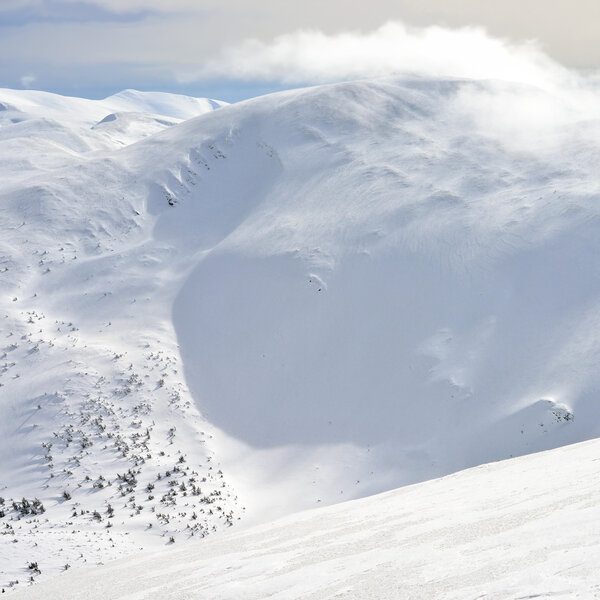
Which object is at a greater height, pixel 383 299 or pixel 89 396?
pixel 383 299

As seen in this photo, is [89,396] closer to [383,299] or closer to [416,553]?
[383,299]

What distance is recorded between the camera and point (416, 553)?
7.86 meters

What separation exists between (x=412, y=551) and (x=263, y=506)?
43.6 feet

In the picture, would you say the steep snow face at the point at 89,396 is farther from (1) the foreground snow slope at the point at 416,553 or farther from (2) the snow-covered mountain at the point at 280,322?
(1) the foreground snow slope at the point at 416,553

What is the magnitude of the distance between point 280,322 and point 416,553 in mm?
23326

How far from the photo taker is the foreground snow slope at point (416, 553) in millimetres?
6344

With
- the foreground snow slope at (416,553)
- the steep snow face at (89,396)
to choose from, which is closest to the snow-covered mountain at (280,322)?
the steep snow face at (89,396)

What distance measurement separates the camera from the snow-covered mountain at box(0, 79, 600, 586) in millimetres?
21578

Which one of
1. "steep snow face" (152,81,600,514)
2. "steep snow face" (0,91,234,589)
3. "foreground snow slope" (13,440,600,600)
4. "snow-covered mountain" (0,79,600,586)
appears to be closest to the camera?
"foreground snow slope" (13,440,600,600)

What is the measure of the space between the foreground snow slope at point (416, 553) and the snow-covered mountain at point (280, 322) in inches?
231

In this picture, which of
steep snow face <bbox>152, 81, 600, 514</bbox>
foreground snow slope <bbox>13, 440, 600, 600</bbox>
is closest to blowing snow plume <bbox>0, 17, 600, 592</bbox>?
steep snow face <bbox>152, 81, 600, 514</bbox>

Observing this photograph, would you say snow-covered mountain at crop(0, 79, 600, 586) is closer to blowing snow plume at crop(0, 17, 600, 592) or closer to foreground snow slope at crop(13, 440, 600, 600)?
blowing snow plume at crop(0, 17, 600, 592)

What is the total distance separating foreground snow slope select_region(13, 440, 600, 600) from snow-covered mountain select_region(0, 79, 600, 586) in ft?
19.3

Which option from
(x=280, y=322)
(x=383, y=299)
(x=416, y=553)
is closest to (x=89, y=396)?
(x=280, y=322)
